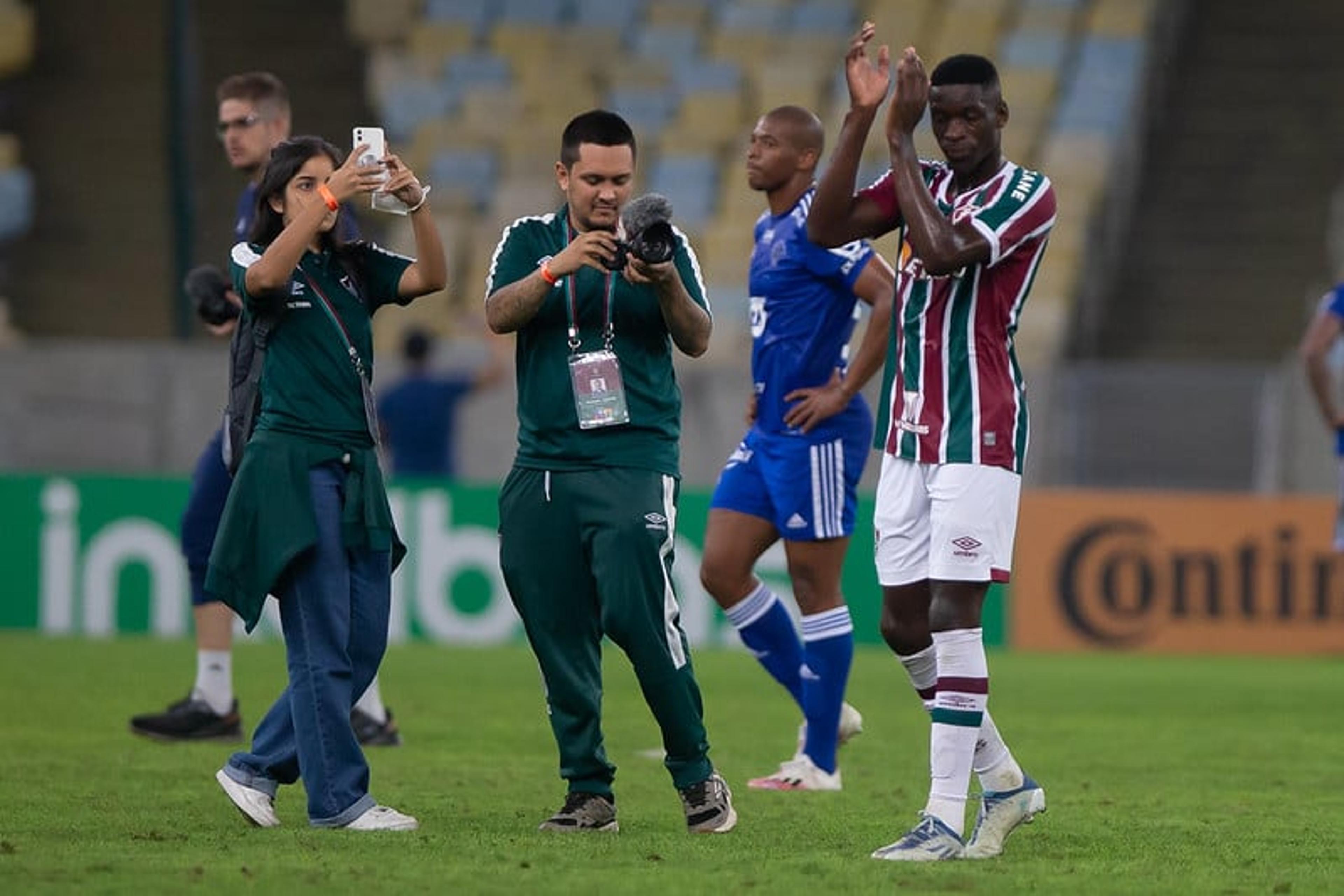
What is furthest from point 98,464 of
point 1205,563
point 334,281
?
point 334,281

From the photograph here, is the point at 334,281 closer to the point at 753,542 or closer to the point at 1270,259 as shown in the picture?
the point at 753,542

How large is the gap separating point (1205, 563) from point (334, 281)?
10284mm

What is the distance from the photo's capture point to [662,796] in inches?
330

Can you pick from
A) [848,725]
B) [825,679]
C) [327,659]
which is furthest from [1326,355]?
[327,659]

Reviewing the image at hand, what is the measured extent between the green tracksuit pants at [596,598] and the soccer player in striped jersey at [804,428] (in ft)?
5.37

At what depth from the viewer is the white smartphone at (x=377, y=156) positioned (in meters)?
7.06

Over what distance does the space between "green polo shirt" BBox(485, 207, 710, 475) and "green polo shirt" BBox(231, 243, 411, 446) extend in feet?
1.28

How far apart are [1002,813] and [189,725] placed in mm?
4092

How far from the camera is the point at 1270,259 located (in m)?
21.4

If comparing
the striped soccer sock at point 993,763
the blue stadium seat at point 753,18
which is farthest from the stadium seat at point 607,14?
the striped soccer sock at point 993,763

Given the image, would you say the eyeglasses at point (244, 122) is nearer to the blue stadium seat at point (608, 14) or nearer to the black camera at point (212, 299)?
the black camera at point (212, 299)

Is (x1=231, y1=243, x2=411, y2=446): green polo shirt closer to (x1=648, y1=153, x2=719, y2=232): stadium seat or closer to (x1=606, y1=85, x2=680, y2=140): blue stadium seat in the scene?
(x1=648, y1=153, x2=719, y2=232): stadium seat

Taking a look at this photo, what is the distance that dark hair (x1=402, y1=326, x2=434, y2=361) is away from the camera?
52.5ft

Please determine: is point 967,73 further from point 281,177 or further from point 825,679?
point 825,679
